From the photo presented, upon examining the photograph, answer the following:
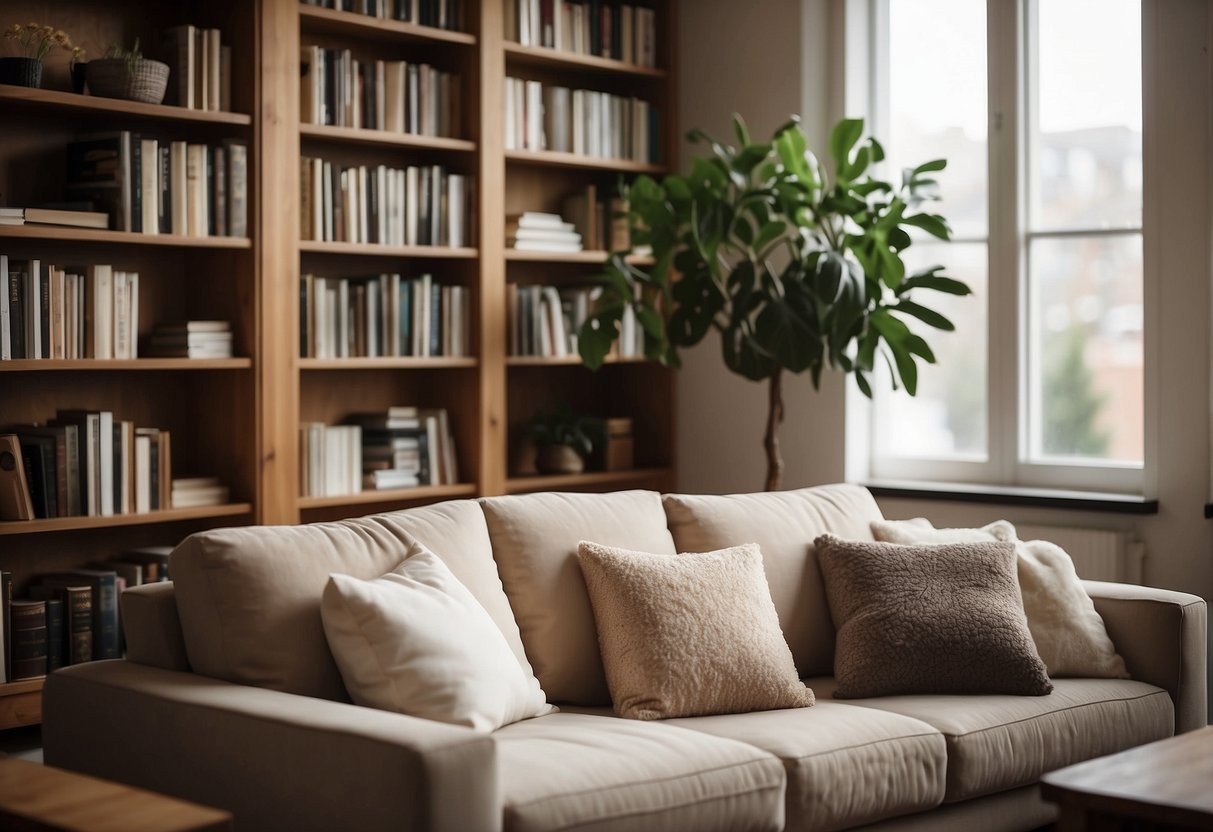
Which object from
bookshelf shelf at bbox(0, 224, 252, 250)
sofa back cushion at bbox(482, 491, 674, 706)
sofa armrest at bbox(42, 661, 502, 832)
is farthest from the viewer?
bookshelf shelf at bbox(0, 224, 252, 250)

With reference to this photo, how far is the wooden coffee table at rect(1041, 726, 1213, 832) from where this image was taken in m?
2.11

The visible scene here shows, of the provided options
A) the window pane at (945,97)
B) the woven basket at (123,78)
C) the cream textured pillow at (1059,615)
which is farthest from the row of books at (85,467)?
the window pane at (945,97)

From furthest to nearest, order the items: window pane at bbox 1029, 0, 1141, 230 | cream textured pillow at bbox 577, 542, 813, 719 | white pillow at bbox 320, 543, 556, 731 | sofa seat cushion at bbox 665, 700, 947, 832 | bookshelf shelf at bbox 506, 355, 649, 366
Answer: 1. bookshelf shelf at bbox 506, 355, 649, 366
2. window pane at bbox 1029, 0, 1141, 230
3. cream textured pillow at bbox 577, 542, 813, 719
4. sofa seat cushion at bbox 665, 700, 947, 832
5. white pillow at bbox 320, 543, 556, 731

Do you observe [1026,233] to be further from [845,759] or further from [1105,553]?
[845,759]

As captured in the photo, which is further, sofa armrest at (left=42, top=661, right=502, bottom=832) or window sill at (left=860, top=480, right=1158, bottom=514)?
window sill at (left=860, top=480, right=1158, bottom=514)

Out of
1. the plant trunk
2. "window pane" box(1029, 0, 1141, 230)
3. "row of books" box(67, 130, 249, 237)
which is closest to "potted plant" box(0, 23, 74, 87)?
"row of books" box(67, 130, 249, 237)

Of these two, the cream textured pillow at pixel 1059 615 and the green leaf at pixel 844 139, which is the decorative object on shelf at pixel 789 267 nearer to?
the green leaf at pixel 844 139

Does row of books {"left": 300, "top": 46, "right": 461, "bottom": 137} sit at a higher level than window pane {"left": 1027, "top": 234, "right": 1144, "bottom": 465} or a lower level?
higher

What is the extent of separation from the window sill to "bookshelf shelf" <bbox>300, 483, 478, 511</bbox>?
1.48 meters

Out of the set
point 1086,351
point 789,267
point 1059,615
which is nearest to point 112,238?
point 789,267

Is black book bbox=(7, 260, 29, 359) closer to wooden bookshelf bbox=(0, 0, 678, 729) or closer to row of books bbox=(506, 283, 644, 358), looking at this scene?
wooden bookshelf bbox=(0, 0, 678, 729)

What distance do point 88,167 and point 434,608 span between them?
2131 millimetres

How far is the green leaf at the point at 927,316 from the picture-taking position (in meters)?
4.40

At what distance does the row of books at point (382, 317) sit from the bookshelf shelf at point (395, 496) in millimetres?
449
